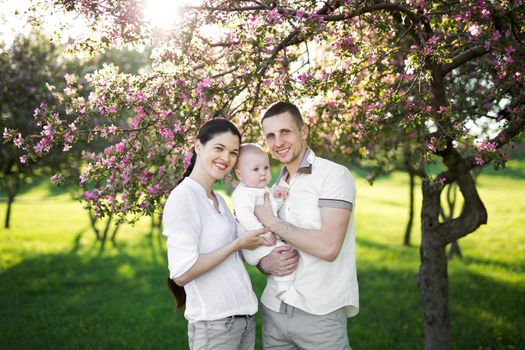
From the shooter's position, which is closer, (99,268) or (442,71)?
(442,71)

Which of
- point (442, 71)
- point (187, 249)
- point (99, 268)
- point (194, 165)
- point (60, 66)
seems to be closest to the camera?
point (187, 249)

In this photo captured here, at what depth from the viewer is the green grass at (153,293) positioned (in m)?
8.35

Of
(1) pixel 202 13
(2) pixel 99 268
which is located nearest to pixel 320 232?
(1) pixel 202 13

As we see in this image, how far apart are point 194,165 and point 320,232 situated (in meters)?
1.07

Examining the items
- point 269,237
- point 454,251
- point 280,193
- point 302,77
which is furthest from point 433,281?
point 454,251

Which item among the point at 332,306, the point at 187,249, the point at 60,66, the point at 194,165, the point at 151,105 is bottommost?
the point at 332,306

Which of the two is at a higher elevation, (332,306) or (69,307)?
(332,306)

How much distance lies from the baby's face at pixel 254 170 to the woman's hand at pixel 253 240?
44 cm

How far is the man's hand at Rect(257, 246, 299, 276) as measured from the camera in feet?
11.3

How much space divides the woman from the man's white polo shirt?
1.05 feet

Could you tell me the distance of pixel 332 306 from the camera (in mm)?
3416

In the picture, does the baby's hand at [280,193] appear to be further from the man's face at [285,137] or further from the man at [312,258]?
the man's face at [285,137]

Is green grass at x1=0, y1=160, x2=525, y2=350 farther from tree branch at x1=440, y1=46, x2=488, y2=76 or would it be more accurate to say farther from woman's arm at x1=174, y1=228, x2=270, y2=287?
woman's arm at x1=174, y1=228, x2=270, y2=287

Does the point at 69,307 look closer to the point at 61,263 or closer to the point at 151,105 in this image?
the point at 61,263
